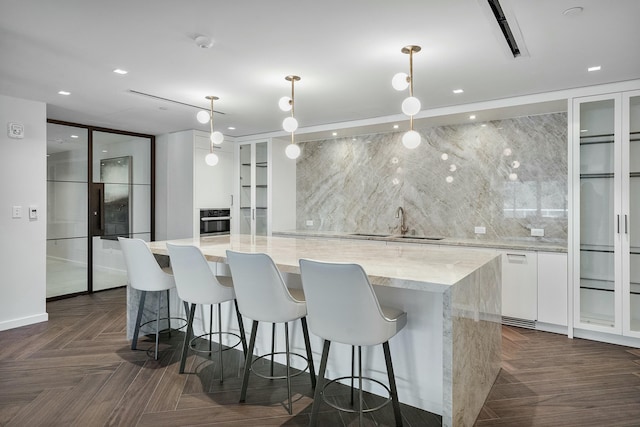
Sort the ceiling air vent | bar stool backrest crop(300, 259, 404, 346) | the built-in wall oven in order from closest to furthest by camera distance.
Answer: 1. bar stool backrest crop(300, 259, 404, 346)
2. the ceiling air vent
3. the built-in wall oven

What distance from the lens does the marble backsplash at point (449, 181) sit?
4.27 meters

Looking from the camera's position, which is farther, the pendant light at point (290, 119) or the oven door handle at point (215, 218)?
the oven door handle at point (215, 218)

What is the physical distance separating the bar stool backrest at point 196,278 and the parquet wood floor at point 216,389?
1.95 ft

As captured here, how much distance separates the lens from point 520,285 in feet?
13.0

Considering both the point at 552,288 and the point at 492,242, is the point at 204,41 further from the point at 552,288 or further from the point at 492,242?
the point at 552,288

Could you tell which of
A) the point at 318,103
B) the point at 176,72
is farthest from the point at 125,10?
the point at 318,103

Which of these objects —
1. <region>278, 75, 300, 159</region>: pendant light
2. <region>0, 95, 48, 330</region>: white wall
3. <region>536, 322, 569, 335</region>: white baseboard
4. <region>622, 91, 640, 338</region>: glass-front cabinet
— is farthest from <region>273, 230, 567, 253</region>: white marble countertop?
<region>0, 95, 48, 330</region>: white wall

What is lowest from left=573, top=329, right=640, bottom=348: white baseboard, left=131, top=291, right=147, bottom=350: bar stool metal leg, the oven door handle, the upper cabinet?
left=573, top=329, right=640, bottom=348: white baseboard

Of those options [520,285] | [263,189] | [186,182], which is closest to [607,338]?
[520,285]

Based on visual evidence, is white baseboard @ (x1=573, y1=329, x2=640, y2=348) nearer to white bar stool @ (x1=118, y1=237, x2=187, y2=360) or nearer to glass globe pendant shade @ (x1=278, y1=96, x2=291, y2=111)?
glass globe pendant shade @ (x1=278, y1=96, x2=291, y2=111)

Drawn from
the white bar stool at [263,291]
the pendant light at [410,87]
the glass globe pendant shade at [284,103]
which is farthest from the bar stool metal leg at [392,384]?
the glass globe pendant shade at [284,103]

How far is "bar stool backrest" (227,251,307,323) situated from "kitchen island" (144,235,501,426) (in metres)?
0.16

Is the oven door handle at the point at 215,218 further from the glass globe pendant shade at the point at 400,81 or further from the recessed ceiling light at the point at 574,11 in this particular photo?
the recessed ceiling light at the point at 574,11

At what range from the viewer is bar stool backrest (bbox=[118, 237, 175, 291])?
3055 mm
